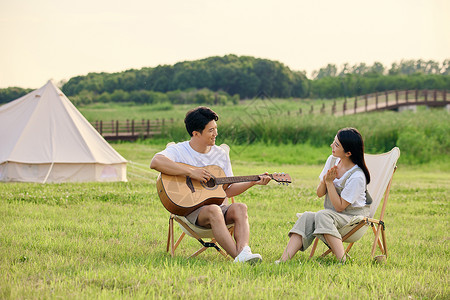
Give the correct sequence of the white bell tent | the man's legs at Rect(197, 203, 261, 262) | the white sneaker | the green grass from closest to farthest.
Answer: the green grass < the white sneaker < the man's legs at Rect(197, 203, 261, 262) < the white bell tent

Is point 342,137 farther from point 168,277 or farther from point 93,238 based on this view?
point 93,238

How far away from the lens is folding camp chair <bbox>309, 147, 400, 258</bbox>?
3.96 m

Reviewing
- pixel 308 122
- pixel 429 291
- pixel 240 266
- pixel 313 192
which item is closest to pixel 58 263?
pixel 240 266

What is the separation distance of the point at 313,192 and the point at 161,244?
455 cm

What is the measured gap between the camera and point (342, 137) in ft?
13.0

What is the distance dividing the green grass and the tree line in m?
7.89

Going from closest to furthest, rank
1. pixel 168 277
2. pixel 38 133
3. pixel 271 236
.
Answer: pixel 168 277, pixel 271 236, pixel 38 133

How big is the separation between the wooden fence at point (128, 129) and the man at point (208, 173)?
19751mm

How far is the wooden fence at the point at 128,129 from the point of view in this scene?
25.0 meters

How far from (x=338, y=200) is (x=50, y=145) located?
699 centimetres

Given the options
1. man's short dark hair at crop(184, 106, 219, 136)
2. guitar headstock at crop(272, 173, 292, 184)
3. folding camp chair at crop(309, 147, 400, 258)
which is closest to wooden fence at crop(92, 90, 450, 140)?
folding camp chair at crop(309, 147, 400, 258)

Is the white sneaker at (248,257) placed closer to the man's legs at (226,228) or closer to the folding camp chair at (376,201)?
the man's legs at (226,228)

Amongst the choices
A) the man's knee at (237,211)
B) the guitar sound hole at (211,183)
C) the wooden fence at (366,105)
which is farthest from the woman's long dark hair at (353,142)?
the wooden fence at (366,105)

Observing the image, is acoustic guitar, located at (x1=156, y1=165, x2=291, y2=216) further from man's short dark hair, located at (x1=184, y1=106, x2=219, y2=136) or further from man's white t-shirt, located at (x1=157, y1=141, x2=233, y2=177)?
man's short dark hair, located at (x1=184, y1=106, x2=219, y2=136)
